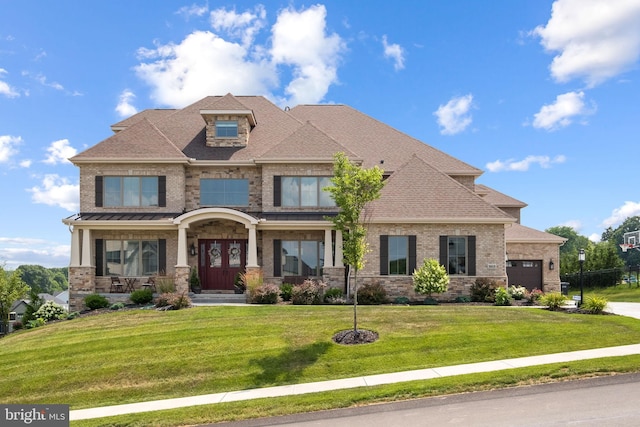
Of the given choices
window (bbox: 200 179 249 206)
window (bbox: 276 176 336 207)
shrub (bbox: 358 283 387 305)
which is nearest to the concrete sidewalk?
shrub (bbox: 358 283 387 305)

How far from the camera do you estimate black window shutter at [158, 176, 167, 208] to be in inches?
917

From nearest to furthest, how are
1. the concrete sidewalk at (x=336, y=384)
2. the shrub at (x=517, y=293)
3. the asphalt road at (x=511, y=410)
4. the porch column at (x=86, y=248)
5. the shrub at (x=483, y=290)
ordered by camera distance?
1. the asphalt road at (x=511, y=410)
2. the concrete sidewalk at (x=336, y=384)
3. the shrub at (x=483, y=290)
4. the shrub at (x=517, y=293)
5. the porch column at (x=86, y=248)

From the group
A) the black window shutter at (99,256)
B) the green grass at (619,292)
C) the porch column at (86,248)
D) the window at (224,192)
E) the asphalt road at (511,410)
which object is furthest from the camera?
the green grass at (619,292)

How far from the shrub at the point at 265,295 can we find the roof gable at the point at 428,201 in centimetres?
558

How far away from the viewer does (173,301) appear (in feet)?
62.3

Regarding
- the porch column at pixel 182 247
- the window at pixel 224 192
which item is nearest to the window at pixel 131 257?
the porch column at pixel 182 247

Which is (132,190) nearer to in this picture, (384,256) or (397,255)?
(384,256)

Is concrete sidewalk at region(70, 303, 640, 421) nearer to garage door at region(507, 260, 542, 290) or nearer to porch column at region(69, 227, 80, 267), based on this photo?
porch column at region(69, 227, 80, 267)

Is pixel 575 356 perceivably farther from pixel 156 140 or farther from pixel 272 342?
pixel 156 140

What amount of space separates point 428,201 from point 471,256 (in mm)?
3192

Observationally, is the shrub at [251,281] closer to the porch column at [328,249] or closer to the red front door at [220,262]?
the red front door at [220,262]

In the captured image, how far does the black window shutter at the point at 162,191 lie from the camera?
2328 centimetres

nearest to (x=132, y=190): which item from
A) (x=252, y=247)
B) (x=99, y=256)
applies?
(x=99, y=256)

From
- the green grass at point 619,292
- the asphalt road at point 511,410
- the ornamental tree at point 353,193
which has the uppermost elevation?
the ornamental tree at point 353,193
